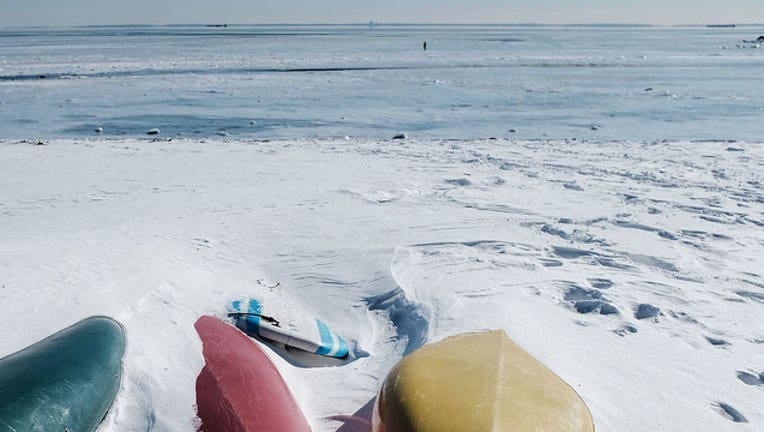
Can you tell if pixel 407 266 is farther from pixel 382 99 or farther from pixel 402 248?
pixel 382 99

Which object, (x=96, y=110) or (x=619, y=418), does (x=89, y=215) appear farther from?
(x=96, y=110)

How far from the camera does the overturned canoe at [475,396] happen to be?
2.52 m

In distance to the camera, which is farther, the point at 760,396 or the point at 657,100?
the point at 657,100

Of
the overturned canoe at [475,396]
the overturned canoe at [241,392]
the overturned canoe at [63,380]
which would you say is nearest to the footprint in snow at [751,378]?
the overturned canoe at [475,396]

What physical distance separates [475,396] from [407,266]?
2454mm

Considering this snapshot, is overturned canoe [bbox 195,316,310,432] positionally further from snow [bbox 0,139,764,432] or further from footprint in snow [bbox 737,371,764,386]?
footprint in snow [bbox 737,371,764,386]

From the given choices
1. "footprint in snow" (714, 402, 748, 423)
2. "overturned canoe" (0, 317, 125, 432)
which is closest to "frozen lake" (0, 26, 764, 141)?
"overturned canoe" (0, 317, 125, 432)

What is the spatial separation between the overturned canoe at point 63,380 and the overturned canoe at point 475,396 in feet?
4.19

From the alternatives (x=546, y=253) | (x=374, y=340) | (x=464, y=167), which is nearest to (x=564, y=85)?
(x=464, y=167)

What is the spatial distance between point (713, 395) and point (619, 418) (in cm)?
59

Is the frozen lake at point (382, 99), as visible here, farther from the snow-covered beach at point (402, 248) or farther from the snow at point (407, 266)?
the snow at point (407, 266)

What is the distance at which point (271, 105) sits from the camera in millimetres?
16250

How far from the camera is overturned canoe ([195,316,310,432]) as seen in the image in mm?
2941

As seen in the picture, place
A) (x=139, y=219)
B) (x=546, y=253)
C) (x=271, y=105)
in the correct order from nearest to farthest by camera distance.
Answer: (x=546, y=253) < (x=139, y=219) < (x=271, y=105)
